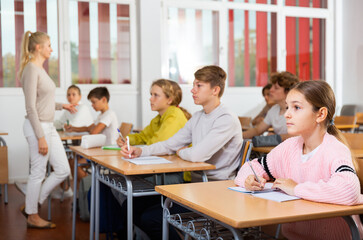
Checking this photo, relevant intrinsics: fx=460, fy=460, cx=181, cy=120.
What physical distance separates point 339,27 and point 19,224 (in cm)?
622

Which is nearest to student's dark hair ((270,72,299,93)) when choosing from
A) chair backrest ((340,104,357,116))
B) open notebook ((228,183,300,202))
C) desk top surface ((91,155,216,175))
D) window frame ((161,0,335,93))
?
desk top surface ((91,155,216,175))

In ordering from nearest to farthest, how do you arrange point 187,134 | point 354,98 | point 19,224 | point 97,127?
point 187,134
point 19,224
point 97,127
point 354,98

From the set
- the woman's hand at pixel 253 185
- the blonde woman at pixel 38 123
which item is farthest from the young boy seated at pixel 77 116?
Answer: the woman's hand at pixel 253 185

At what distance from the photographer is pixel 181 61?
684cm

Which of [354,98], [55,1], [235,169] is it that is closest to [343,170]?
[235,169]

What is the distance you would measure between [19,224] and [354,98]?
19.3ft

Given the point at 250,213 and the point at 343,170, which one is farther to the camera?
the point at 343,170

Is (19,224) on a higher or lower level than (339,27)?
lower

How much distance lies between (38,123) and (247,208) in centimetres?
237

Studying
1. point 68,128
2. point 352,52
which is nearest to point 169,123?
point 68,128

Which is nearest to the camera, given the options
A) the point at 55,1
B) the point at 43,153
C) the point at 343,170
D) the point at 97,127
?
the point at 343,170

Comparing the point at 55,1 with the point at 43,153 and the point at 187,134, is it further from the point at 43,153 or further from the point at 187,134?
the point at 187,134

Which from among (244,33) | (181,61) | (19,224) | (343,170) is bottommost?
(19,224)

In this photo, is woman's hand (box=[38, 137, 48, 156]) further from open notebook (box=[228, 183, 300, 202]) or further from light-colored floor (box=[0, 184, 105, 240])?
open notebook (box=[228, 183, 300, 202])
